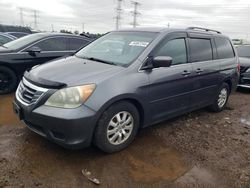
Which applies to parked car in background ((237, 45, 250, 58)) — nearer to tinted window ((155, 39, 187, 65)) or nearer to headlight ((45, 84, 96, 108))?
tinted window ((155, 39, 187, 65))

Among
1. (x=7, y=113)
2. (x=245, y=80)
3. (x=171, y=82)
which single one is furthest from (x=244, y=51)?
(x=7, y=113)

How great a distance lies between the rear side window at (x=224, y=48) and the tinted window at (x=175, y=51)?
4.34 ft

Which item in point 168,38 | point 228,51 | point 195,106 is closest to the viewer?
point 168,38

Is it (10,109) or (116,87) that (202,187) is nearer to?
(116,87)

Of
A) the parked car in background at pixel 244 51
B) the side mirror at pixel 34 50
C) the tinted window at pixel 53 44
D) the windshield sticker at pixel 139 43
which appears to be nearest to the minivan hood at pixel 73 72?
the windshield sticker at pixel 139 43

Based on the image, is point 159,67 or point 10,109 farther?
point 10,109

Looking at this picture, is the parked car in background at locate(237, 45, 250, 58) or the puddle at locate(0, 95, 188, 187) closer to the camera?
the puddle at locate(0, 95, 188, 187)

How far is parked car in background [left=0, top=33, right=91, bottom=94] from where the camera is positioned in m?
5.63

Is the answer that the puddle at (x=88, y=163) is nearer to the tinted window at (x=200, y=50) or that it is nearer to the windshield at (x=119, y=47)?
the windshield at (x=119, y=47)

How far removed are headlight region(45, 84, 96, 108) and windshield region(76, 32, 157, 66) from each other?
81 cm

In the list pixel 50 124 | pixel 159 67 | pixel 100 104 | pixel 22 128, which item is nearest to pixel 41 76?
pixel 50 124

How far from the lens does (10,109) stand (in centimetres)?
474

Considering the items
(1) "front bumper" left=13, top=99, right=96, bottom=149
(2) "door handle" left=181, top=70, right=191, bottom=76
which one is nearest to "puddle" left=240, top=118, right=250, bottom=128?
(2) "door handle" left=181, top=70, right=191, bottom=76

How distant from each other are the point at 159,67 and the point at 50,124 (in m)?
1.72
